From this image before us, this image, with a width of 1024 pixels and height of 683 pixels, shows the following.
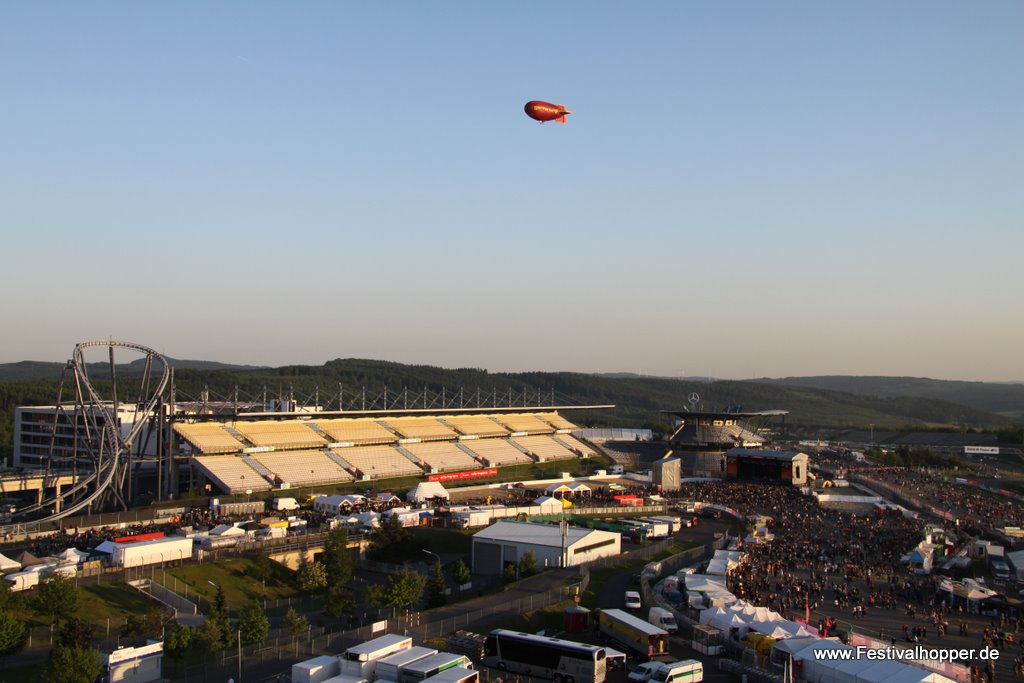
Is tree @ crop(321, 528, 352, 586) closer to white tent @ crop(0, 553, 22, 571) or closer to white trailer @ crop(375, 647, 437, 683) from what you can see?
white tent @ crop(0, 553, 22, 571)

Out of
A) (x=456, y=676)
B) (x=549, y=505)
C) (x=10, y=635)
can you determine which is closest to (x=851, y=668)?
(x=456, y=676)

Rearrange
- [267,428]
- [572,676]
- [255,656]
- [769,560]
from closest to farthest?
[572,676] → [255,656] → [769,560] → [267,428]

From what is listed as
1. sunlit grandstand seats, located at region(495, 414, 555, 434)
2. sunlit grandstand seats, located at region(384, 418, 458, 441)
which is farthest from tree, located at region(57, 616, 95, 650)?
sunlit grandstand seats, located at region(495, 414, 555, 434)

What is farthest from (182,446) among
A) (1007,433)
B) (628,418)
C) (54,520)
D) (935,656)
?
(628,418)

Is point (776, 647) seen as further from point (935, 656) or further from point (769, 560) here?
point (769, 560)

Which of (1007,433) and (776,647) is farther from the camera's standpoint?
(1007,433)

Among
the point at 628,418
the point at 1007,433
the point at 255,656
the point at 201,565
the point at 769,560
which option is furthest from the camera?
the point at 628,418

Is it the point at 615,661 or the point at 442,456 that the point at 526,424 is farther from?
the point at 615,661
